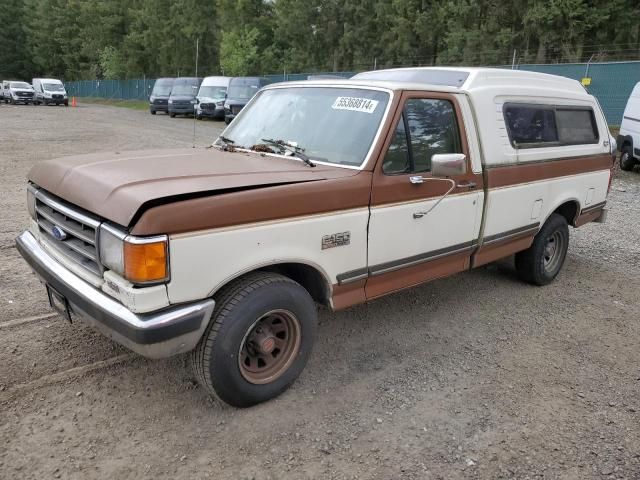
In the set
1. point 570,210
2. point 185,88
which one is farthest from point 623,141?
point 185,88

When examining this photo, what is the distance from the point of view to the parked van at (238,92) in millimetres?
23734

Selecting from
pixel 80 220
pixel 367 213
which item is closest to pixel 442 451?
pixel 367 213

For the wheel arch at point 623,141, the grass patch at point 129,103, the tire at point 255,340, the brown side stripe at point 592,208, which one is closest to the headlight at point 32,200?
the tire at point 255,340

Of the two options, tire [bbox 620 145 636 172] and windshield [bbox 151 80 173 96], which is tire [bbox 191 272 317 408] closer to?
tire [bbox 620 145 636 172]

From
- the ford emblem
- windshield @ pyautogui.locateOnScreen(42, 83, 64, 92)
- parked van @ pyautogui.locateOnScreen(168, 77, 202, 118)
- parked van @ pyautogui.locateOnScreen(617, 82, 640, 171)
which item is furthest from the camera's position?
windshield @ pyautogui.locateOnScreen(42, 83, 64, 92)

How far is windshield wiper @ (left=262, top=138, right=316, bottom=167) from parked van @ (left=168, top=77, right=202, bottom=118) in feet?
88.6

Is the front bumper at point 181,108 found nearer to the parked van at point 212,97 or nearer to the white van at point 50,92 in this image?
the parked van at point 212,97

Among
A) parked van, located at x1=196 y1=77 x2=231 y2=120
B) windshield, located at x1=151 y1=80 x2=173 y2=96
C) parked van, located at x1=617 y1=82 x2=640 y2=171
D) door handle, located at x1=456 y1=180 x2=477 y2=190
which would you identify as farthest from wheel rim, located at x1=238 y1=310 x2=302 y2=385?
windshield, located at x1=151 y1=80 x2=173 y2=96

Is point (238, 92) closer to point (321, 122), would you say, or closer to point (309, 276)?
point (321, 122)

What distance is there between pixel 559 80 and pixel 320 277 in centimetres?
384

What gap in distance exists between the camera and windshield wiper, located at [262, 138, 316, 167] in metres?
3.74

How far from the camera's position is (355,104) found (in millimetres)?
3926

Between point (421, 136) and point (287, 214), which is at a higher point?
point (421, 136)

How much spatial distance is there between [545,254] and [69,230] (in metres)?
4.62
